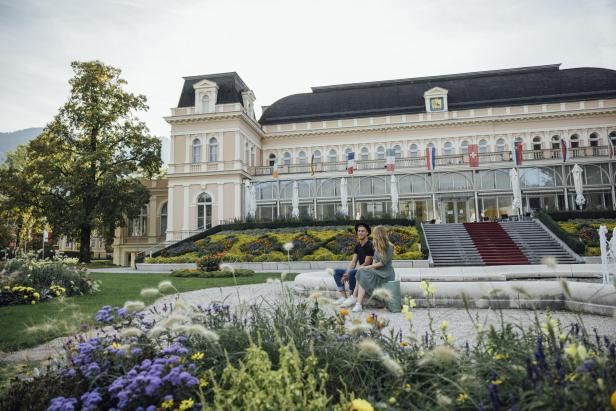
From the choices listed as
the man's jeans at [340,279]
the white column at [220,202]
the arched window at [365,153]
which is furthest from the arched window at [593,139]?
the man's jeans at [340,279]

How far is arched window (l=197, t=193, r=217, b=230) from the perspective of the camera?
114 feet

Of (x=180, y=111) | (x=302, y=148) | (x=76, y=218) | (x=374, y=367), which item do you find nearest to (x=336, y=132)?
(x=302, y=148)

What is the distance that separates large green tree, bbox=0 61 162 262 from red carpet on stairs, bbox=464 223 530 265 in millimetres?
25711

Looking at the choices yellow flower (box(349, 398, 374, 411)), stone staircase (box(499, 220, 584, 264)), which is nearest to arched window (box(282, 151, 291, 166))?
stone staircase (box(499, 220, 584, 264))

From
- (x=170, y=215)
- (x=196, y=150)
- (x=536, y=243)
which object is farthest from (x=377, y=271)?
(x=196, y=150)

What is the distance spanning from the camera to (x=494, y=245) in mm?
20219

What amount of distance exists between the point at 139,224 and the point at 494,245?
3211 centimetres

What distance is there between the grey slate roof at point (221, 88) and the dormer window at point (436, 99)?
19.0 m

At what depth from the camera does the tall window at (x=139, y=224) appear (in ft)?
125

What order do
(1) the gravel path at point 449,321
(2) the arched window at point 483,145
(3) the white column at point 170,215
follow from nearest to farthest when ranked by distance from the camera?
(1) the gravel path at point 449,321 → (3) the white column at point 170,215 → (2) the arched window at point 483,145

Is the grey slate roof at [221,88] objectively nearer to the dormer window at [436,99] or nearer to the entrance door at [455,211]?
the dormer window at [436,99]

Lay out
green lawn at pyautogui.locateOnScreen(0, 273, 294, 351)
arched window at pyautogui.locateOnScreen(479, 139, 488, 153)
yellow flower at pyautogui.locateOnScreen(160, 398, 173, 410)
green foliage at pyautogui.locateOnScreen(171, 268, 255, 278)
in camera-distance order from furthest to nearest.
Result: arched window at pyautogui.locateOnScreen(479, 139, 488, 153)
green foliage at pyautogui.locateOnScreen(171, 268, 255, 278)
green lawn at pyautogui.locateOnScreen(0, 273, 294, 351)
yellow flower at pyautogui.locateOnScreen(160, 398, 173, 410)

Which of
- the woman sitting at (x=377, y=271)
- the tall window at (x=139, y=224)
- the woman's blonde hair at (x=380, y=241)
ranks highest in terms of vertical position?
the tall window at (x=139, y=224)

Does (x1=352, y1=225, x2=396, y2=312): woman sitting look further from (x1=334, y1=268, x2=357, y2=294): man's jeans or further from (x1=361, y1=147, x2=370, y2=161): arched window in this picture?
Answer: (x1=361, y1=147, x2=370, y2=161): arched window
